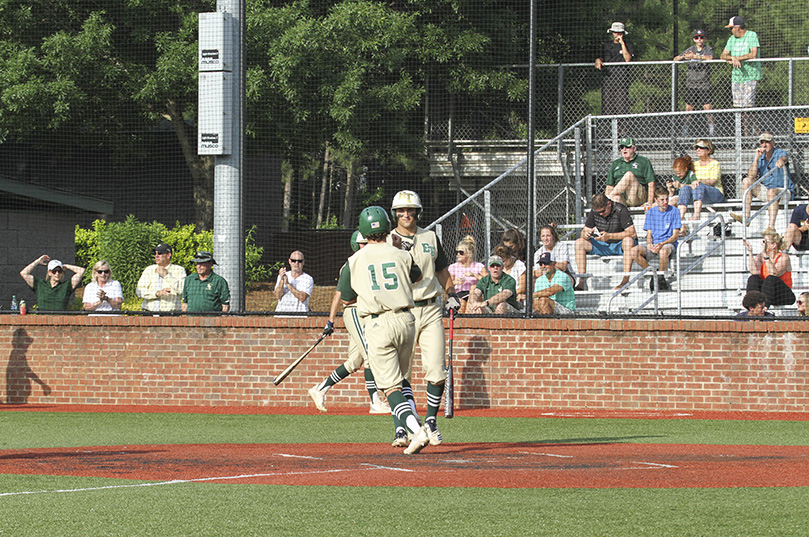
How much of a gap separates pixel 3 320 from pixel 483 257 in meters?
6.56

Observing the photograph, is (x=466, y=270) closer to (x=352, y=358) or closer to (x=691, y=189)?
(x=352, y=358)

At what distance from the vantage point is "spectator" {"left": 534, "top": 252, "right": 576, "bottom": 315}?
544 inches

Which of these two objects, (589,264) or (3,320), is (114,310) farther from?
(589,264)

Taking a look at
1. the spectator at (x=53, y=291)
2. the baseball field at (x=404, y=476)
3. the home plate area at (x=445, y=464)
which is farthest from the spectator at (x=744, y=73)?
the spectator at (x=53, y=291)

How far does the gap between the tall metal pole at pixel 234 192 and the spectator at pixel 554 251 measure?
3.83m

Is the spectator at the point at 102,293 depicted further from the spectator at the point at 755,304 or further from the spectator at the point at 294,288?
the spectator at the point at 755,304

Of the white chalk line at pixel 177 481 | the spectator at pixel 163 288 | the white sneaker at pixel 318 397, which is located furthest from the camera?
the spectator at pixel 163 288

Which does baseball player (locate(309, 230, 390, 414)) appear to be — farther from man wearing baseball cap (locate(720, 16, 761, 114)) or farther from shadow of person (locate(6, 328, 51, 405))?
man wearing baseball cap (locate(720, 16, 761, 114))

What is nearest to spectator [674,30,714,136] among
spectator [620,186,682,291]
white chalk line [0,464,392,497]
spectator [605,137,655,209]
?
spectator [605,137,655,209]

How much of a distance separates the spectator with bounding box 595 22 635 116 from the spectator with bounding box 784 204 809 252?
4.42 metres

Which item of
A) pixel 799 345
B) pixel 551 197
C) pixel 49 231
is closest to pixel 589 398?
pixel 799 345

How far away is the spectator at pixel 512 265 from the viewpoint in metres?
13.9

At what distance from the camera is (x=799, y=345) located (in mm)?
12789

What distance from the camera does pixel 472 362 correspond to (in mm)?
13500
